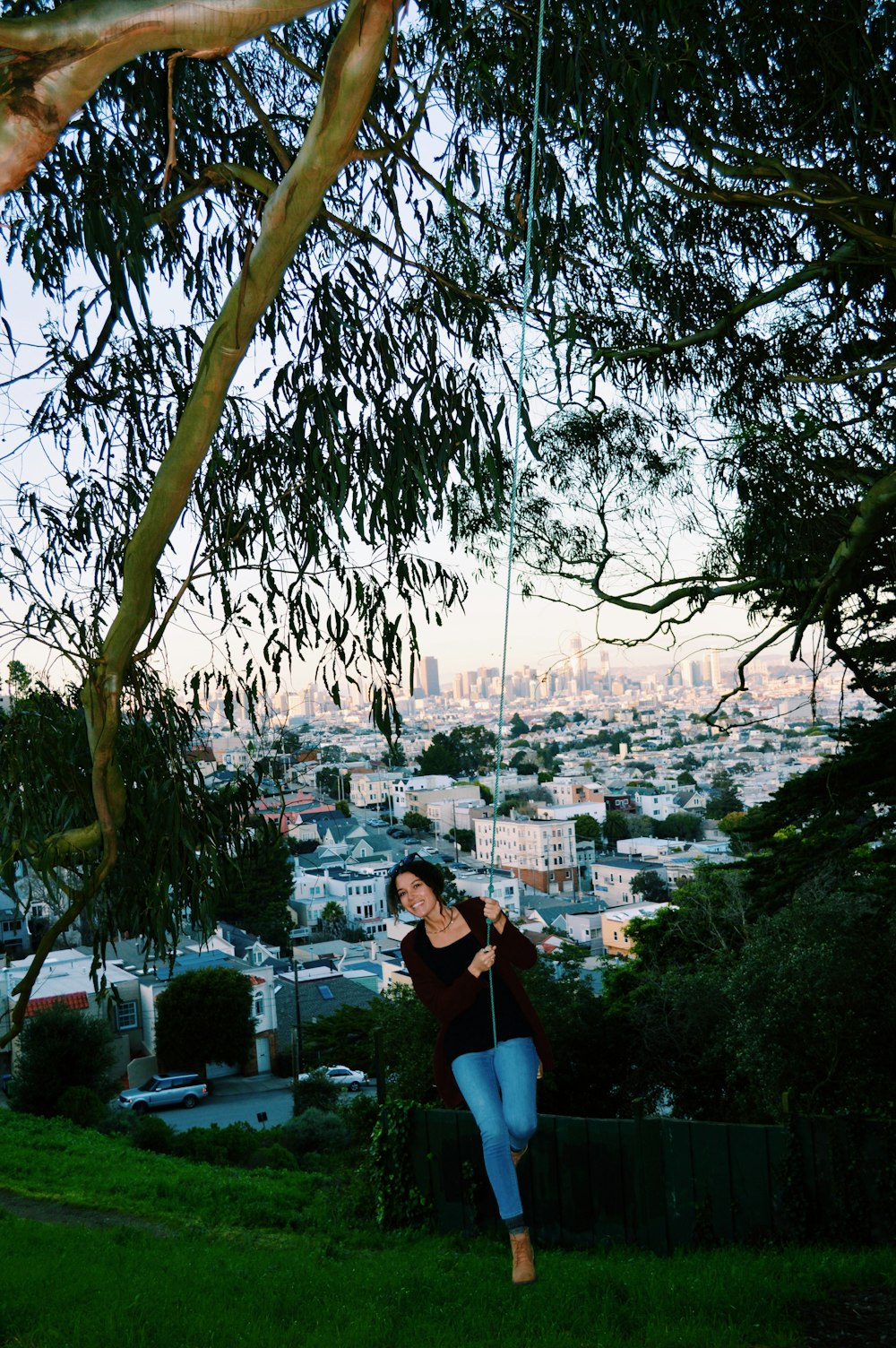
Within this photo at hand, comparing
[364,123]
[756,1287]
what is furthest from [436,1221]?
[364,123]

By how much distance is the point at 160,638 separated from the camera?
2947 mm

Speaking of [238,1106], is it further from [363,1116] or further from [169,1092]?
[363,1116]

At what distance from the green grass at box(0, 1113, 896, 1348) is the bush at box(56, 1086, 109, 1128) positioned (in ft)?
31.5

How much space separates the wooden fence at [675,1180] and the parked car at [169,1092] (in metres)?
→ 15.2

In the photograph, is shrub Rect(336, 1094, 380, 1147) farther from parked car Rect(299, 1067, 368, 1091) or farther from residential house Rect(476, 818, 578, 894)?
residential house Rect(476, 818, 578, 894)

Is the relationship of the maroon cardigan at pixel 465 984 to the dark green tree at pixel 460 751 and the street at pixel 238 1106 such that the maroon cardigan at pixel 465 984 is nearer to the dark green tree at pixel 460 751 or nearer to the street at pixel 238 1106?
the dark green tree at pixel 460 751

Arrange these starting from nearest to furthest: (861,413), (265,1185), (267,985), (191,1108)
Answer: (861,413) → (265,1185) → (191,1108) → (267,985)

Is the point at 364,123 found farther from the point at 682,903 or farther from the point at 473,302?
the point at 682,903

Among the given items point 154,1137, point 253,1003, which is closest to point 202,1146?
point 154,1137

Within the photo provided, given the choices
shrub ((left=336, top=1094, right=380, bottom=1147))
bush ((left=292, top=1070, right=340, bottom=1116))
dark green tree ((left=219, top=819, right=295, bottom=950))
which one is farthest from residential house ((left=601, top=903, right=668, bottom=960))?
shrub ((left=336, top=1094, right=380, bottom=1147))

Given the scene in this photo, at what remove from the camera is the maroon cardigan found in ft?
7.49

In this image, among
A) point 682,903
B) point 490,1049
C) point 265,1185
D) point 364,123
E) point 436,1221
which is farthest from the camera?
point 682,903

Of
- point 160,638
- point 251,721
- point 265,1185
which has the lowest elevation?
point 265,1185

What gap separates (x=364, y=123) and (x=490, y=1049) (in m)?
2.21
